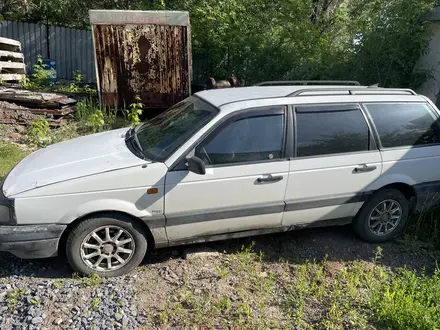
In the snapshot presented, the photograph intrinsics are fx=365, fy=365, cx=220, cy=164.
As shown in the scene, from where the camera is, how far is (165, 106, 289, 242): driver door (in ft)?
11.0

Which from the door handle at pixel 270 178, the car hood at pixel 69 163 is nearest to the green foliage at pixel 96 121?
the car hood at pixel 69 163

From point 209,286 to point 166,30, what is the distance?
21.4ft

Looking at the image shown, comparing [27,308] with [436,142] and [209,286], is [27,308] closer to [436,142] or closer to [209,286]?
[209,286]

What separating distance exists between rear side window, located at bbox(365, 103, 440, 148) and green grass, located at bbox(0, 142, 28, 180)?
5206mm

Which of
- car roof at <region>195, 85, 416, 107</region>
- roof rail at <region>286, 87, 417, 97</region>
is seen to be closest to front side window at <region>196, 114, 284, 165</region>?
car roof at <region>195, 85, 416, 107</region>

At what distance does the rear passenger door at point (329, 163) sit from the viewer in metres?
3.66

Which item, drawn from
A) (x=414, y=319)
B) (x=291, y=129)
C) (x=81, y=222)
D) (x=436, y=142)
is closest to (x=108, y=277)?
(x=81, y=222)

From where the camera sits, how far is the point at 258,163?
349 cm

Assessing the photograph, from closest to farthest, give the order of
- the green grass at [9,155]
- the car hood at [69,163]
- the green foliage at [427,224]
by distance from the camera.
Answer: the car hood at [69,163], the green foliage at [427,224], the green grass at [9,155]

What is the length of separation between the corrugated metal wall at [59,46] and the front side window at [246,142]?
1293 cm

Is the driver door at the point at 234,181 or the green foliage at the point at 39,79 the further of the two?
the green foliage at the point at 39,79

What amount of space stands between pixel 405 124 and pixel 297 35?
27.0ft

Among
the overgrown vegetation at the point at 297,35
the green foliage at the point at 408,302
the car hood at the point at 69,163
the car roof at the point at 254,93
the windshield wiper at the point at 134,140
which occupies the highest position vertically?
the overgrown vegetation at the point at 297,35

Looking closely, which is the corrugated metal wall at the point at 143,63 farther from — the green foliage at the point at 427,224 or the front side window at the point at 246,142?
the green foliage at the point at 427,224
